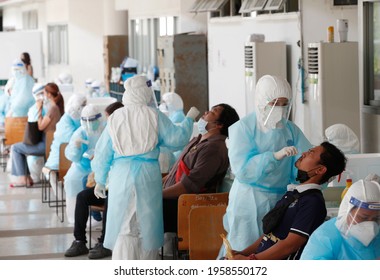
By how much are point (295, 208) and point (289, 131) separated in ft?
3.36

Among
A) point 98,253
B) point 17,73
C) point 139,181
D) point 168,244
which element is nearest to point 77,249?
point 98,253

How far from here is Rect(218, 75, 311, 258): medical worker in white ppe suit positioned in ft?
18.3

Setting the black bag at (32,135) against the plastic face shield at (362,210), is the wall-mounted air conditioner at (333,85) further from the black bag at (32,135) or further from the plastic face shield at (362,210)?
the plastic face shield at (362,210)

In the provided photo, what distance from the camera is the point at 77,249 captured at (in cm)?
802

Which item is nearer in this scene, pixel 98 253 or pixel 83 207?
pixel 98 253

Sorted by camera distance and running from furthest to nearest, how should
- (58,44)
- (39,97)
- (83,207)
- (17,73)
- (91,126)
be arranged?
(58,44) → (17,73) → (39,97) → (91,126) → (83,207)

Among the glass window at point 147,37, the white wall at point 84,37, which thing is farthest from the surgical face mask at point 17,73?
the white wall at point 84,37

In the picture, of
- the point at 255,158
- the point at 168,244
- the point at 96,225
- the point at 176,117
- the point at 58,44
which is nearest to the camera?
the point at 255,158

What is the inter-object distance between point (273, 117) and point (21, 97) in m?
7.94

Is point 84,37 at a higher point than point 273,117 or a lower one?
higher

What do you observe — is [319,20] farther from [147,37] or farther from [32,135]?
[147,37]

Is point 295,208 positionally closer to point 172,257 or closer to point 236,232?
point 236,232

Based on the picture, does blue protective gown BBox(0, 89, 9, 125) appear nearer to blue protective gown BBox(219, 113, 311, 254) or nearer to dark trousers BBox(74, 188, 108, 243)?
dark trousers BBox(74, 188, 108, 243)

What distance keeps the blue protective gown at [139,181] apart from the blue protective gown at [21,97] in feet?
21.6
